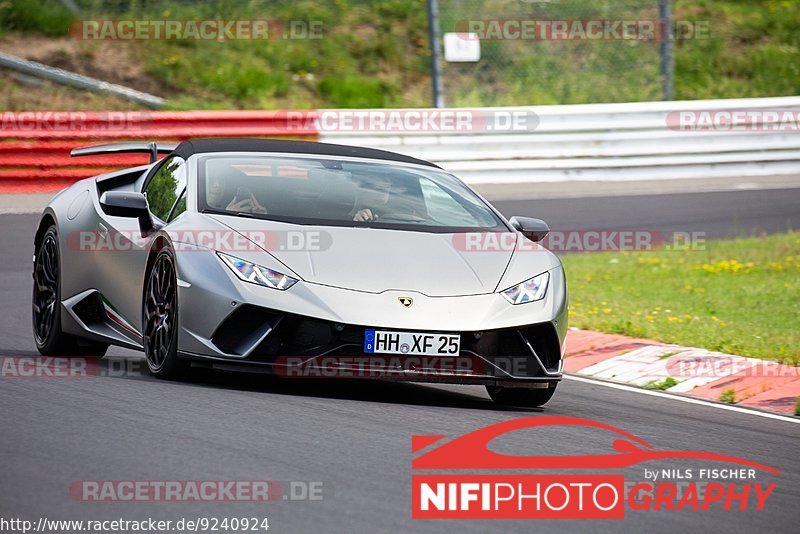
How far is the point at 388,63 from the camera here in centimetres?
2459

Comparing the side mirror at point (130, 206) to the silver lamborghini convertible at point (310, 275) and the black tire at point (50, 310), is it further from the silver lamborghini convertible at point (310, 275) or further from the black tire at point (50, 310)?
the black tire at point (50, 310)

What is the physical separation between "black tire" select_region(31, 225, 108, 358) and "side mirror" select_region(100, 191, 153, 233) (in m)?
0.93

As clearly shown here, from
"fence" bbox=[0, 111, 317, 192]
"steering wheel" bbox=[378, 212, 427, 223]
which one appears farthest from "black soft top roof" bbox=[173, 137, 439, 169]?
"fence" bbox=[0, 111, 317, 192]

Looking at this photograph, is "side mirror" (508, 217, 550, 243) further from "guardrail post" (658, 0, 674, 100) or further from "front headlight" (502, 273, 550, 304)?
"guardrail post" (658, 0, 674, 100)

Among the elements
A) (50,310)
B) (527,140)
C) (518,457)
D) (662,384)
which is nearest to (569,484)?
(518,457)

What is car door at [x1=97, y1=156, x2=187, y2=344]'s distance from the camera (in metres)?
7.43

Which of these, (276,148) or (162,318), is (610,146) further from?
(162,318)

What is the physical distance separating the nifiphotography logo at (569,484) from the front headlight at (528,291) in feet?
2.97

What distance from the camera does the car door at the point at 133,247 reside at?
743 cm

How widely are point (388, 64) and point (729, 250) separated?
1130 cm

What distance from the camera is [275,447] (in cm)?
550

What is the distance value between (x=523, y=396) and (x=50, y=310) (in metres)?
2.92

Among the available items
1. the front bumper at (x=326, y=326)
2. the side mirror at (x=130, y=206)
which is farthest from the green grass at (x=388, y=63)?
the front bumper at (x=326, y=326)

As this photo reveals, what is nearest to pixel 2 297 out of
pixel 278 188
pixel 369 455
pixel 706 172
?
pixel 278 188
